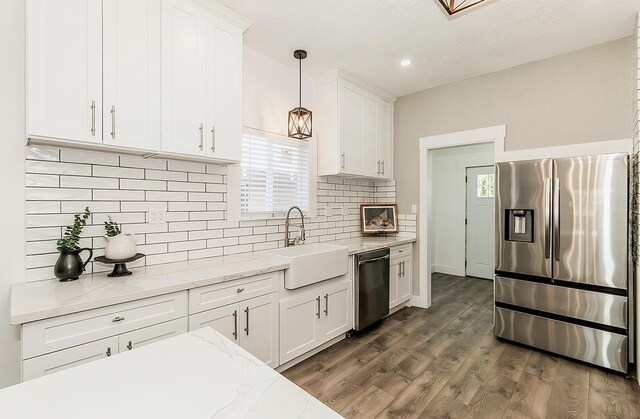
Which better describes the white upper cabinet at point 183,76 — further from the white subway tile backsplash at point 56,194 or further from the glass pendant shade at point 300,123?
the glass pendant shade at point 300,123

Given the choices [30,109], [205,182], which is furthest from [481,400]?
[30,109]

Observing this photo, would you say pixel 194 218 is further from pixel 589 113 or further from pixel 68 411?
pixel 589 113

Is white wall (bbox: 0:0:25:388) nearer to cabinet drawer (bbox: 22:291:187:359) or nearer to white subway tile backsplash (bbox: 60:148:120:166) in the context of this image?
Answer: white subway tile backsplash (bbox: 60:148:120:166)

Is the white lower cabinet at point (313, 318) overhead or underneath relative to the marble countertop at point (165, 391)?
underneath

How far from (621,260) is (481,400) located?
60.6 inches

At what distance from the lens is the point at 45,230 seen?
1.79 m

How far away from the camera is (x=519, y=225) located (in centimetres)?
286

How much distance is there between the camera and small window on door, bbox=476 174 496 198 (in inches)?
203

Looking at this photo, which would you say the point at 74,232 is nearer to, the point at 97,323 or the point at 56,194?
the point at 56,194

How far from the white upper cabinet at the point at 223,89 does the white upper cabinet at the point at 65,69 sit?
646 millimetres

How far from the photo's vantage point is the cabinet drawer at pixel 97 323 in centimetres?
133

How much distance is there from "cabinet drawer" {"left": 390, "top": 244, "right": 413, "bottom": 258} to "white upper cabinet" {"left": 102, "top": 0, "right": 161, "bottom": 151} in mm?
2657

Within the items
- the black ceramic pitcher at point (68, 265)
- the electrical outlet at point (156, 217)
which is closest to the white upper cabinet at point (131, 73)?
the electrical outlet at point (156, 217)

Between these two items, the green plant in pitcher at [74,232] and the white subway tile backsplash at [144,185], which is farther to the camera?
the white subway tile backsplash at [144,185]
